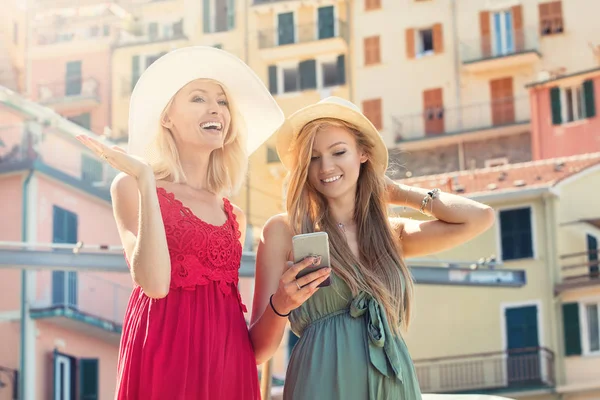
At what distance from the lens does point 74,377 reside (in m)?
25.6

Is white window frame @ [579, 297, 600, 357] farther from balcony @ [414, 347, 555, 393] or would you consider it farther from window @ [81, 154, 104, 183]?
window @ [81, 154, 104, 183]

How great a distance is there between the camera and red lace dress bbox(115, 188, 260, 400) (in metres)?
3.80

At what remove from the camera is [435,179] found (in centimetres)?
3048

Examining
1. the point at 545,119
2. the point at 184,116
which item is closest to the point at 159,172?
the point at 184,116

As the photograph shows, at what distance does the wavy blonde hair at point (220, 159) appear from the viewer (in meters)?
4.16

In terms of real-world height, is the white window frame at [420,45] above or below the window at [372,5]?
below

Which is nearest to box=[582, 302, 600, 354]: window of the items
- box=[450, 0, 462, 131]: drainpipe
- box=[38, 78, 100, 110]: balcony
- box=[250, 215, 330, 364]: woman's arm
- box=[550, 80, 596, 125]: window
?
box=[550, 80, 596, 125]: window

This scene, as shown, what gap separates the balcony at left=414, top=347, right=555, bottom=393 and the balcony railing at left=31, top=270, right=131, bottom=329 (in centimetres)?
711

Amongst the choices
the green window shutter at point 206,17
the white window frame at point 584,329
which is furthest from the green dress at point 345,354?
the green window shutter at point 206,17

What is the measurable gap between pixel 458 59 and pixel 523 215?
9980mm

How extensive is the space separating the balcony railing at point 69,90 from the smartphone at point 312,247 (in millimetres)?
35300

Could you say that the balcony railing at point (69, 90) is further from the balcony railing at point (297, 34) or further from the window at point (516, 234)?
the window at point (516, 234)

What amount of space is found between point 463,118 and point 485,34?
2.68m

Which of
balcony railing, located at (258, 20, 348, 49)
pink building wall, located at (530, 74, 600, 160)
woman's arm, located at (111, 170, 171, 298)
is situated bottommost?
woman's arm, located at (111, 170, 171, 298)
